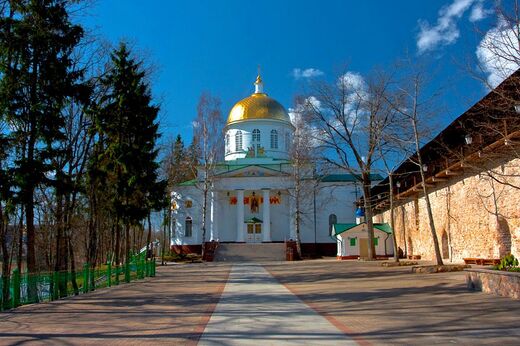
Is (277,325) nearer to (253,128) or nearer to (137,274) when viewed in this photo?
(137,274)

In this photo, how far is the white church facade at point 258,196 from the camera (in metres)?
51.9

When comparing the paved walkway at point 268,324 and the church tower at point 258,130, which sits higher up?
the church tower at point 258,130

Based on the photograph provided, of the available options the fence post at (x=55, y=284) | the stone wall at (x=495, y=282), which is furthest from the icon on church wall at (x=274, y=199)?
the fence post at (x=55, y=284)

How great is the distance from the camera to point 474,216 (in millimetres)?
24609

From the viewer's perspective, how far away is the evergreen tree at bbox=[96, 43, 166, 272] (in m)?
22.5

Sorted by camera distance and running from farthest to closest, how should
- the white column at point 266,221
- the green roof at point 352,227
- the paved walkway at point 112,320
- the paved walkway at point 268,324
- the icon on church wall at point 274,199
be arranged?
the icon on church wall at point 274,199
the white column at point 266,221
the green roof at point 352,227
the paved walkway at point 112,320
the paved walkway at point 268,324

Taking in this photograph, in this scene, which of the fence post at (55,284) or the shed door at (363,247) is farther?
the shed door at (363,247)

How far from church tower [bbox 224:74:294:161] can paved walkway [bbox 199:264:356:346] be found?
141ft

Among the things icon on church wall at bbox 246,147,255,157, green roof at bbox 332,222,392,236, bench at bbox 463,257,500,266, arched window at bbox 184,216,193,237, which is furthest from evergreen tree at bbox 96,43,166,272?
icon on church wall at bbox 246,147,255,157

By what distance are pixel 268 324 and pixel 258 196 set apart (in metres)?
45.7

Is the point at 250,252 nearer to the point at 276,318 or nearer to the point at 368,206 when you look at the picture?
the point at 368,206

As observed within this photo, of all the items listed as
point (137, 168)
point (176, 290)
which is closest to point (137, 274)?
point (137, 168)

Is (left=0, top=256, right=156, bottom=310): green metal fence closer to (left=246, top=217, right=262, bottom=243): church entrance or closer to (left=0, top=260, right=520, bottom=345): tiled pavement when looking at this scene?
(left=0, top=260, right=520, bottom=345): tiled pavement

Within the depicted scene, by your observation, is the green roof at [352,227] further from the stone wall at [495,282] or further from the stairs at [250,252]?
the stone wall at [495,282]
